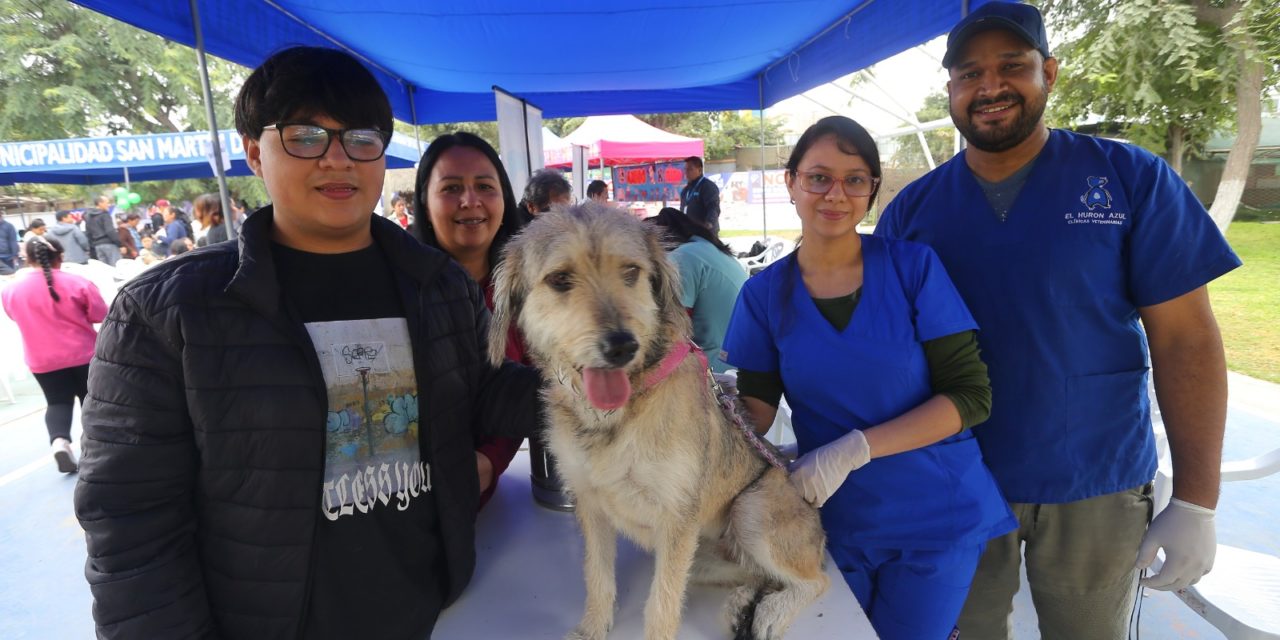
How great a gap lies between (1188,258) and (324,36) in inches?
276

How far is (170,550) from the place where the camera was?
4.26 ft

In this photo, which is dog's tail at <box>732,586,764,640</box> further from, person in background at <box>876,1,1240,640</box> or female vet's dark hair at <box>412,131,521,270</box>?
female vet's dark hair at <box>412,131,521,270</box>

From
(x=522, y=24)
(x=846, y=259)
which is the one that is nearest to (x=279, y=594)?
(x=846, y=259)

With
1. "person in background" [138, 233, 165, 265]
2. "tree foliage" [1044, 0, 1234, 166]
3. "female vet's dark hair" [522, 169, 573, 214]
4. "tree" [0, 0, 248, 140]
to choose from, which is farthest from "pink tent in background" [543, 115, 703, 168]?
"tree" [0, 0, 248, 140]

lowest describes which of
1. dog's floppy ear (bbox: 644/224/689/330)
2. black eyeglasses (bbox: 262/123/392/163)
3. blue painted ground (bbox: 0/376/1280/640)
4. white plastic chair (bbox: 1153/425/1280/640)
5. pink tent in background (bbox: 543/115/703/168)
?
blue painted ground (bbox: 0/376/1280/640)

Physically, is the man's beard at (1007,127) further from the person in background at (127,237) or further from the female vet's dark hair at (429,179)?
the person in background at (127,237)

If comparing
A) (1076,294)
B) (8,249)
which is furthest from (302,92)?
(8,249)

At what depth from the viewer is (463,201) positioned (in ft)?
9.66

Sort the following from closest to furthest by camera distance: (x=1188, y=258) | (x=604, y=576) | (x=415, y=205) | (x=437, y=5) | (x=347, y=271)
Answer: (x=347, y=271) → (x=604, y=576) → (x=1188, y=258) → (x=415, y=205) → (x=437, y=5)

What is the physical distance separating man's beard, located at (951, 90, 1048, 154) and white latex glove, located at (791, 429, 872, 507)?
120 cm

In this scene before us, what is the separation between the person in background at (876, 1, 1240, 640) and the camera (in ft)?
6.59

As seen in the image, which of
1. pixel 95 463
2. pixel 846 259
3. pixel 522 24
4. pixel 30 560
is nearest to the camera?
pixel 95 463

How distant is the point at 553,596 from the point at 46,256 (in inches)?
297

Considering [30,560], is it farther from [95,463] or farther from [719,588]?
[719,588]
